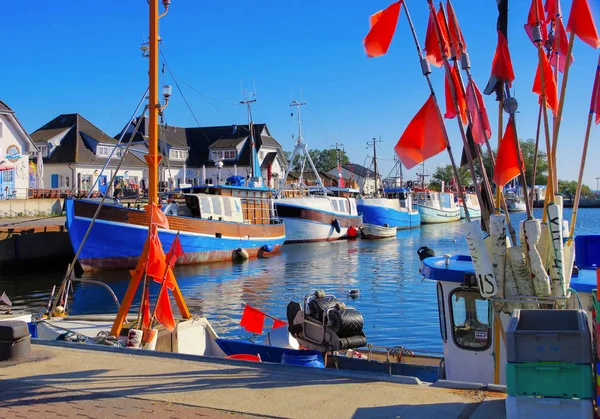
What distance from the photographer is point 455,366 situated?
7855 millimetres

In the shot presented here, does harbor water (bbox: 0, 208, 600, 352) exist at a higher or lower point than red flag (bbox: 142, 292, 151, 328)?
lower

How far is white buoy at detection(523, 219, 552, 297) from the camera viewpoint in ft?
20.5

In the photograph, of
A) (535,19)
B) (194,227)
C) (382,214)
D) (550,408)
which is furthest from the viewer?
(382,214)

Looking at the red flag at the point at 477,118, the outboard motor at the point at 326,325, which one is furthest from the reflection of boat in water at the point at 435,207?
the red flag at the point at 477,118

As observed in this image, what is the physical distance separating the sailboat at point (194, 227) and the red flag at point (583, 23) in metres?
19.6

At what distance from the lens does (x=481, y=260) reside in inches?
254

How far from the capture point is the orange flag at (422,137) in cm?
718

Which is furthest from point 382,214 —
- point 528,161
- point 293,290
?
point 528,161

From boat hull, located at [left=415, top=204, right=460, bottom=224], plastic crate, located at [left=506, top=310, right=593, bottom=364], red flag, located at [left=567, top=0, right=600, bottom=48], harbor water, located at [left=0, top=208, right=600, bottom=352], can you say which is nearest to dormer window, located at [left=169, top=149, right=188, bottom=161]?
boat hull, located at [left=415, top=204, right=460, bottom=224]

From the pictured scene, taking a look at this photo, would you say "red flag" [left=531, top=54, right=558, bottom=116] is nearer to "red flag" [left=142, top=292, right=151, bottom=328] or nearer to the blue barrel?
the blue barrel

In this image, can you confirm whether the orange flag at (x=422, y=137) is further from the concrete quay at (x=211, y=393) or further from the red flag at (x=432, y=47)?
the concrete quay at (x=211, y=393)

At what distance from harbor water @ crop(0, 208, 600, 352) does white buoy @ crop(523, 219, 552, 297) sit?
279 inches

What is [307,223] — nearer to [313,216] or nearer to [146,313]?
[313,216]

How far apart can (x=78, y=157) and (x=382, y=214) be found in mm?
28006
